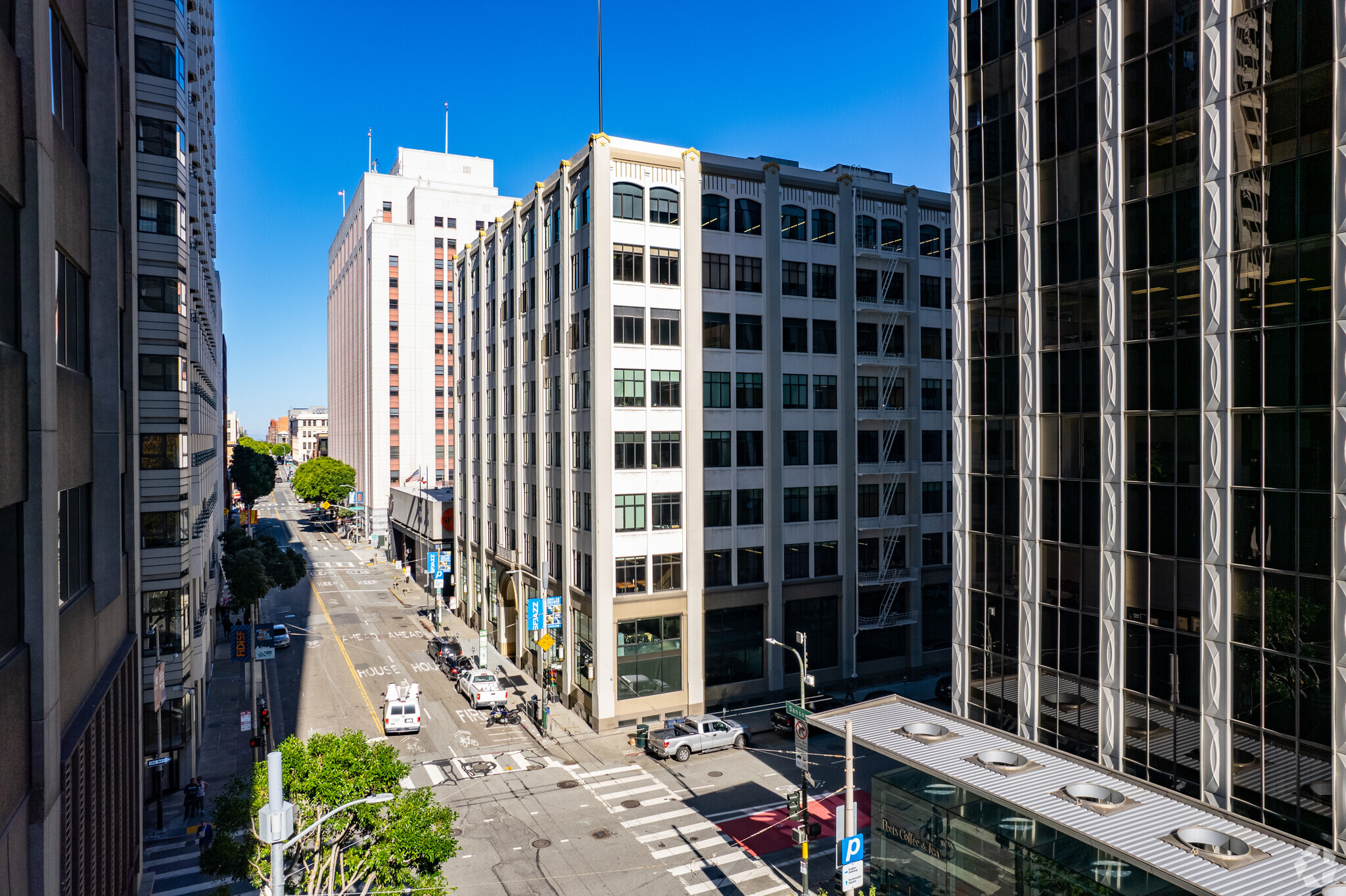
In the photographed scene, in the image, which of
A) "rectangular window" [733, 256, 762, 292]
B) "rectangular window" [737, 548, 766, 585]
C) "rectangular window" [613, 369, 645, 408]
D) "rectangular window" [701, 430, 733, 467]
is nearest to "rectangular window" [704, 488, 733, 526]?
"rectangular window" [701, 430, 733, 467]

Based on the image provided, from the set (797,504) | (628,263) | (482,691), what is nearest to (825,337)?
(797,504)

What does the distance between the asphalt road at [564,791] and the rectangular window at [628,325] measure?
19978mm

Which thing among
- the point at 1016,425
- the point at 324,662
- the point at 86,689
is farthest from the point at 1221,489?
the point at 324,662

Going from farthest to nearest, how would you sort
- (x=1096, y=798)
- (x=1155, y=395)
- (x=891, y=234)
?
(x=891, y=234)
(x=1155, y=395)
(x=1096, y=798)

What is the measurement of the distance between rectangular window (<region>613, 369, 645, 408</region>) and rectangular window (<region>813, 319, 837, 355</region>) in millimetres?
10635

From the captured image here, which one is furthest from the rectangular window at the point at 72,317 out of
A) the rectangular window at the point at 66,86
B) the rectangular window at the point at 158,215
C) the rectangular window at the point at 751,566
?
the rectangular window at the point at 751,566

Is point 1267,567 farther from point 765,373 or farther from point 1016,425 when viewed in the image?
point 765,373

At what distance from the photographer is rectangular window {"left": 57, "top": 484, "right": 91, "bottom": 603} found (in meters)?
15.8

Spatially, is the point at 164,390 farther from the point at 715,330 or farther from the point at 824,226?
the point at 824,226

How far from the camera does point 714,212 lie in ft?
150

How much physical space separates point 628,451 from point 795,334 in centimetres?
1175

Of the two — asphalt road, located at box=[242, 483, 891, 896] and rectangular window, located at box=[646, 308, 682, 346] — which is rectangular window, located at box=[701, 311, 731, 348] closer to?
rectangular window, located at box=[646, 308, 682, 346]

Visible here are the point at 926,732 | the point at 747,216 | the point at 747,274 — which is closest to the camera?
the point at 926,732

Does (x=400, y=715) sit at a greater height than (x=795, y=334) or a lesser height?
lesser
